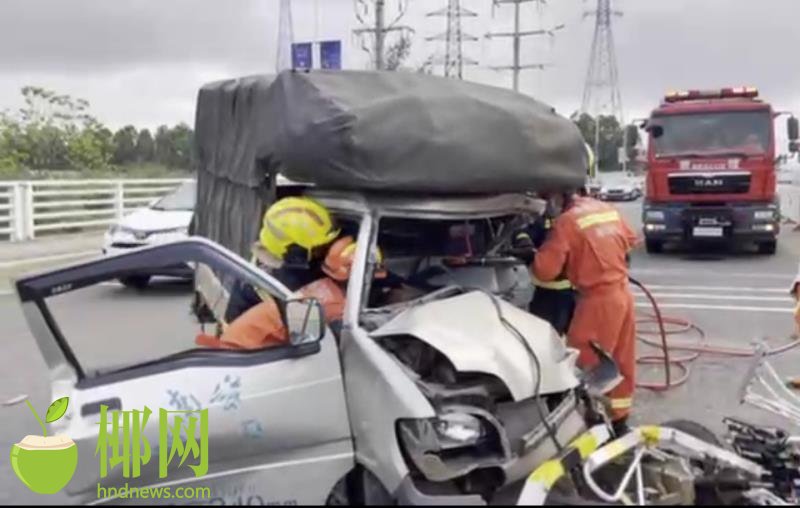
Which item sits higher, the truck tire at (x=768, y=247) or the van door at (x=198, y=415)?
the van door at (x=198, y=415)

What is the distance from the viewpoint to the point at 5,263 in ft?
51.6

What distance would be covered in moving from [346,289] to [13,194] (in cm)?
1656

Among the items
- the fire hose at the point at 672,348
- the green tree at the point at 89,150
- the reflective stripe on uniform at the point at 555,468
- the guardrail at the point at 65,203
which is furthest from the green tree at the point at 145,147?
the reflective stripe on uniform at the point at 555,468

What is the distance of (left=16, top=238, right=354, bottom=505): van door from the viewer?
10.5 feet

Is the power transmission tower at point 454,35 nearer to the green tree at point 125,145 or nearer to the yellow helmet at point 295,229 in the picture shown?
the green tree at point 125,145

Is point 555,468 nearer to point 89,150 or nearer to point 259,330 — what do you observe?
point 259,330

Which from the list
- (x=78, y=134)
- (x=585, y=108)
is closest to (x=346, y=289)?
(x=78, y=134)

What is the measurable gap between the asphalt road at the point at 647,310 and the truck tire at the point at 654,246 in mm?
755

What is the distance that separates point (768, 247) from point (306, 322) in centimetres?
1586

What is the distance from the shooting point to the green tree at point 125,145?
34.5 meters

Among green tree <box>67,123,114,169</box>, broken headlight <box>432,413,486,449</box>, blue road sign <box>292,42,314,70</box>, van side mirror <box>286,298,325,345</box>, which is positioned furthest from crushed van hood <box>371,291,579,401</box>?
green tree <box>67,123,114,169</box>

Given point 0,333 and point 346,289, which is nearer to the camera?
point 346,289

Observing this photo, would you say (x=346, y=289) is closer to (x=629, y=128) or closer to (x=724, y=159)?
(x=724, y=159)

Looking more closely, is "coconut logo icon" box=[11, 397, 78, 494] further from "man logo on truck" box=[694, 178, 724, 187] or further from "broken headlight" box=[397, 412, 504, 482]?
"man logo on truck" box=[694, 178, 724, 187]
